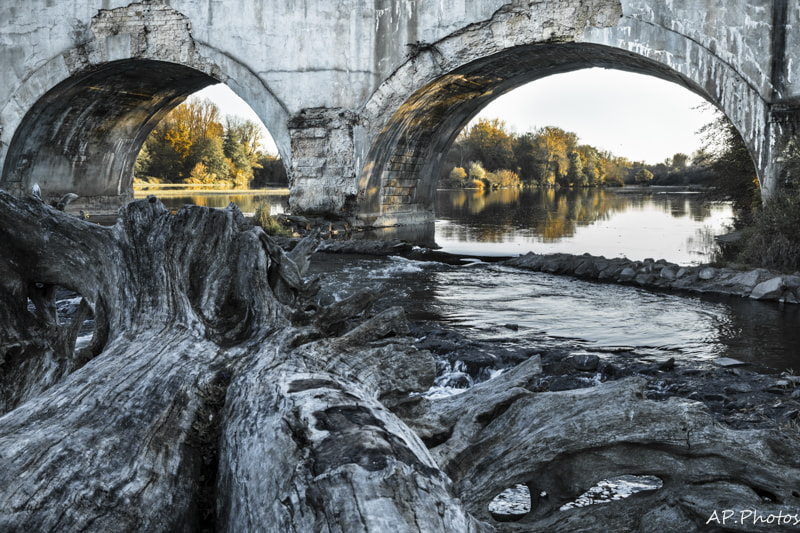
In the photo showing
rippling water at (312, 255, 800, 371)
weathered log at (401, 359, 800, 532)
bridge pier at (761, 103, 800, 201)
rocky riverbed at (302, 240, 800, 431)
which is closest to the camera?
weathered log at (401, 359, 800, 532)

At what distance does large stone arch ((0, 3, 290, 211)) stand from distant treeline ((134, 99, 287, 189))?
19.5 m

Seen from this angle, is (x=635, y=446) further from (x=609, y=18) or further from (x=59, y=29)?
(x=59, y=29)

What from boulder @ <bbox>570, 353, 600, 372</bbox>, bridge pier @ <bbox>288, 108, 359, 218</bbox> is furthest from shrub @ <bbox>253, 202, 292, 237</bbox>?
boulder @ <bbox>570, 353, 600, 372</bbox>

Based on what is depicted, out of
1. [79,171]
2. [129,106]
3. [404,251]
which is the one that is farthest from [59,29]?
[404,251]

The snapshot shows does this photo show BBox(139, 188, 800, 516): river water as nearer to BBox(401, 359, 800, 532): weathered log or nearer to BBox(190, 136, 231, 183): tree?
BBox(401, 359, 800, 532): weathered log

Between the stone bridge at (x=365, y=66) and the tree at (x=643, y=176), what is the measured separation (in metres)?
45.6

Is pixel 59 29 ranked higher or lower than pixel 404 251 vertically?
higher

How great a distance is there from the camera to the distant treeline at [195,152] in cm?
3900

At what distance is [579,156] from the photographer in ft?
174

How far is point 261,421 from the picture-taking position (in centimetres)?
213

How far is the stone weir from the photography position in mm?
8094

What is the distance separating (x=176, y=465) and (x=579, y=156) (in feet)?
176

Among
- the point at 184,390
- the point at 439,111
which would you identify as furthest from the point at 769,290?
the point at 439,111

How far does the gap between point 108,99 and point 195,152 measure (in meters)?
23.6
